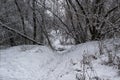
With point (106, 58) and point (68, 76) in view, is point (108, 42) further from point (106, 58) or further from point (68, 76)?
point (68, 76)

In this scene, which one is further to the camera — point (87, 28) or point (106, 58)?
point (87, 28)

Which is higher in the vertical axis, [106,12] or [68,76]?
[106,12]

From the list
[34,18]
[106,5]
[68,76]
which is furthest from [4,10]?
[68,76]

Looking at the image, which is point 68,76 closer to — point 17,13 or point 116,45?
point 116,45

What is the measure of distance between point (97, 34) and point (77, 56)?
2.80 m

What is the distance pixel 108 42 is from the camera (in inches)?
276

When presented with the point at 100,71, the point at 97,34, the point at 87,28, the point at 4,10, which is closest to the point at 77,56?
the point at 100,71

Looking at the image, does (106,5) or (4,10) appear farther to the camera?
(4,10)

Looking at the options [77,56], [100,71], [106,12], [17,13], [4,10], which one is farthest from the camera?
[17,13]

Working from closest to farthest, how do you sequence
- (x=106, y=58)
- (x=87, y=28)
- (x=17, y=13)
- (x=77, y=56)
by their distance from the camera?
1. (x=106, y=58)
2. (x=77, y=56)
3. (x=87, y=28)
4. (x=17, y=13)

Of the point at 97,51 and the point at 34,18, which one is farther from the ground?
the point at 34,18

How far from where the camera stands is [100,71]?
4922mm

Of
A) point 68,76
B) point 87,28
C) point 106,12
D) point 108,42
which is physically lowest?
point 68,76

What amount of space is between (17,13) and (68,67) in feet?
23.7
